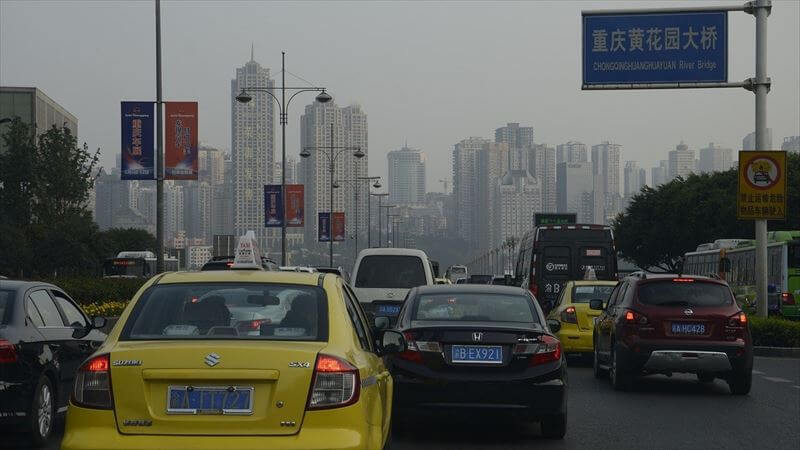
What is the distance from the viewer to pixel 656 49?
26.5 m

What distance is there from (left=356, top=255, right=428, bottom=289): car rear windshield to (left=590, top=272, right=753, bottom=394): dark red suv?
8.81 meters

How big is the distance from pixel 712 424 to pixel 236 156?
18822cm

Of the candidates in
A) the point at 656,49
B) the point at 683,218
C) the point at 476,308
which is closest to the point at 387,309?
the point at 656,49

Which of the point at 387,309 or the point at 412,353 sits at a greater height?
the point at 412,353

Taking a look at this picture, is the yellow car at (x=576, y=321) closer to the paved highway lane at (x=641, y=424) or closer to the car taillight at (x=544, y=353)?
the paved highway lane at (x=641, y=424)

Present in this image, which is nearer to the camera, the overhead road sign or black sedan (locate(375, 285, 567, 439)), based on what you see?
black sedan (locate(375, 285, 567, 439))

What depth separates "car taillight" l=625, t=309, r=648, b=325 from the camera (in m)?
16.4

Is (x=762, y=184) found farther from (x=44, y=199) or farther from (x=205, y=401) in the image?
(x=44, y=199)

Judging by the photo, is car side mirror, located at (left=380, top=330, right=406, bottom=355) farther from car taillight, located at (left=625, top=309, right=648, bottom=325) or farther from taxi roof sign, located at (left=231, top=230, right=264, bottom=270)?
car taillight, located at (left=625, top=309, right=648, bottom=325)

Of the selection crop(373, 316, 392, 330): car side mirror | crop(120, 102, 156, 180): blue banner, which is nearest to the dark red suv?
crop(373, 316, 392, 330): car side mirror

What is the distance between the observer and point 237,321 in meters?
7.66

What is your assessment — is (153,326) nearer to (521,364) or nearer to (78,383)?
(78,383)

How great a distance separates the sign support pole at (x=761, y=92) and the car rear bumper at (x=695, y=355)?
37.2ft

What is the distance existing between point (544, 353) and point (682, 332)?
17.9 ft
